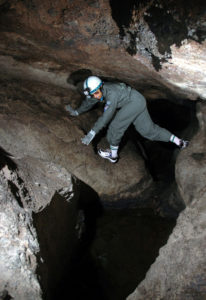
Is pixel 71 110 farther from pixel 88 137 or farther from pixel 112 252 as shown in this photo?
pixel 112 252

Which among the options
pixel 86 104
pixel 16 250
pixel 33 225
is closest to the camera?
pixel 16 250

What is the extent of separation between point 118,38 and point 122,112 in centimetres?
111

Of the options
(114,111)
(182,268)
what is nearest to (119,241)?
(182,268)

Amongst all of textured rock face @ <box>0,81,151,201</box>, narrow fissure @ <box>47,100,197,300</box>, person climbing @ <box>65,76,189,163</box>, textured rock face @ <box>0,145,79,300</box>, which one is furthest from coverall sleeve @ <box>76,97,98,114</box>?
textured rock face @ <box>0,145,79,300</box>

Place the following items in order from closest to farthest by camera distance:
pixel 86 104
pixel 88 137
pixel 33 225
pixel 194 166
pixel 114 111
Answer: pixel 33 225 < pixel 194 166 < pixel 114 111 < pixel 88 137 < pixel 86 104

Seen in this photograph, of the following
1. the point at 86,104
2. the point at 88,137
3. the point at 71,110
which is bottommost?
the point at 88,137

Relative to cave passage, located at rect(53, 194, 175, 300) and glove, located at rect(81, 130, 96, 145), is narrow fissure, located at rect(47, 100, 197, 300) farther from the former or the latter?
glove, located at rect(81, 130, 96, 145)

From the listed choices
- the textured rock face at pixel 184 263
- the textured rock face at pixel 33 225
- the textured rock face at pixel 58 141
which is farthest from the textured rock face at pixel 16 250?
the textured rock face at pixel 58 141

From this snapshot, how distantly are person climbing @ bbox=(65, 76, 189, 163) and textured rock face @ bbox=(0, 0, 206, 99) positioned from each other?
0.36 meters

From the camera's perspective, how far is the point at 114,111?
12.8 feet

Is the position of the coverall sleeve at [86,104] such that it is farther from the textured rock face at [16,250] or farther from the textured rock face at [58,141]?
the textured rock face at [16,250]

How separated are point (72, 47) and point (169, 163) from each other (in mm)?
2910

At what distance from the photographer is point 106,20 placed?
10.3ft

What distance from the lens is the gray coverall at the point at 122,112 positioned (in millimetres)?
3789
